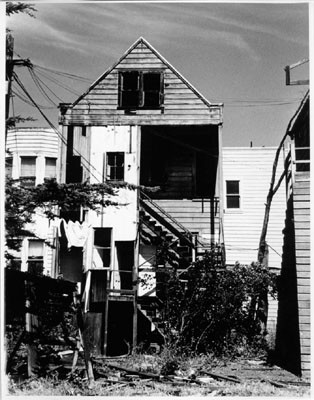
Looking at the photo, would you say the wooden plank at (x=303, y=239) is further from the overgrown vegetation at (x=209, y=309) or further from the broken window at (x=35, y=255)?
the broken window at (x=35, y=255)

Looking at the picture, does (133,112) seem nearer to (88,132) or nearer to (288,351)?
(88,132)

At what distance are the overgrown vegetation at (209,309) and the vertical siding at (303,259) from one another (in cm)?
297

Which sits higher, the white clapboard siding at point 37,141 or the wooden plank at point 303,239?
the white clapboard siding at point 37,141

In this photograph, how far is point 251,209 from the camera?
2125cm

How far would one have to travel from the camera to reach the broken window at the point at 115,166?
55.6 ft

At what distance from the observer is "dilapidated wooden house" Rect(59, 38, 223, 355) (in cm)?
1620

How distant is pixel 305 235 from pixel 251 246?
7643 mm

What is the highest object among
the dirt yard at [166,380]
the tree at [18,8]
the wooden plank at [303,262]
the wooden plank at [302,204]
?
the tree at [18,8]

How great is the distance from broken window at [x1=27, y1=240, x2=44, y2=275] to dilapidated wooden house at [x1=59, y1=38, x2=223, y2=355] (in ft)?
2.39

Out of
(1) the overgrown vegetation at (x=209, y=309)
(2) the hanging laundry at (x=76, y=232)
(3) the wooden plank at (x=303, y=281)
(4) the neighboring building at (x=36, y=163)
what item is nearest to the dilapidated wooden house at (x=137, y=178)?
(2) the hanging laundry at (x=76, y=232)

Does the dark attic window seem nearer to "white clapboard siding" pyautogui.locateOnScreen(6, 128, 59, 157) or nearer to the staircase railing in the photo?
"white clapboard siding" pyautogui.locateOnScreen(6, 128, 59, 157)

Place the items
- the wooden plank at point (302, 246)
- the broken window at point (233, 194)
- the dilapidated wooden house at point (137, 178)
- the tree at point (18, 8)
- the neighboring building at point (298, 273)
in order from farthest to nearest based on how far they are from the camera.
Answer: the broken window at point (233, 194) < the dilapidated wooden house at point (137, 178) < the wooden plank at point (302, 246) < the neighboring building at point (298, 273) < the tree at point (18, 8)

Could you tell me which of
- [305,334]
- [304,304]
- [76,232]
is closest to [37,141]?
[76,232]

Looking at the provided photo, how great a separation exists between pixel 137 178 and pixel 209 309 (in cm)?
498
